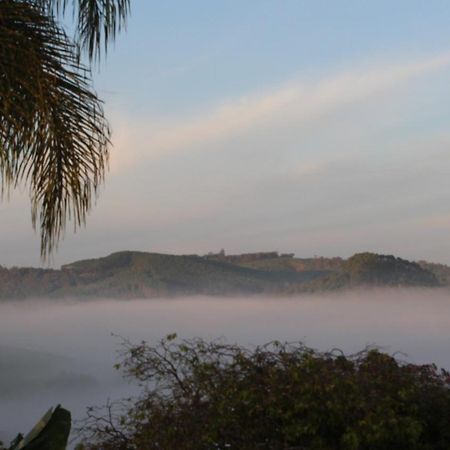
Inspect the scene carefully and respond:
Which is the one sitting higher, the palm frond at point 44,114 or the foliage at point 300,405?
the palm frond at point 44,114

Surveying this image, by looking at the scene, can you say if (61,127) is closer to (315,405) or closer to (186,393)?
(186,393)

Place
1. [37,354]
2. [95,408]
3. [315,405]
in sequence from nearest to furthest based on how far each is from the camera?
[315,405] < [95,408] < [37,354]

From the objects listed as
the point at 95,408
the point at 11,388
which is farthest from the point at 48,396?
the point at 95,408

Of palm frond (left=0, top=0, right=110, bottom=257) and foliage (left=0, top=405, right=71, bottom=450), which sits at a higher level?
palm frond (left=0, top=0, right=110, bottom=257)

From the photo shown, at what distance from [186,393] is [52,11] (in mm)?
5804

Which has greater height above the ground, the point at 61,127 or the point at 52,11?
the point at 52,11

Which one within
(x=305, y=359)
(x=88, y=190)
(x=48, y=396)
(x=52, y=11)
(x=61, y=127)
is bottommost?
(x=48, y=396)

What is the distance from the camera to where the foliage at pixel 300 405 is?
10.2 m

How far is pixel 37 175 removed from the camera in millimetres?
11836

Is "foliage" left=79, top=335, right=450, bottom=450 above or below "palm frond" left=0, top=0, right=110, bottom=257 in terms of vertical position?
below

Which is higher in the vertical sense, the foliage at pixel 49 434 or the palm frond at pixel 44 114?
the palm frond at pixel 44 114

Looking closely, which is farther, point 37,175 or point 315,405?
point 37,175

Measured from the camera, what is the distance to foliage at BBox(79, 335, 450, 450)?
1017 centimetres

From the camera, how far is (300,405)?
33.2ft
